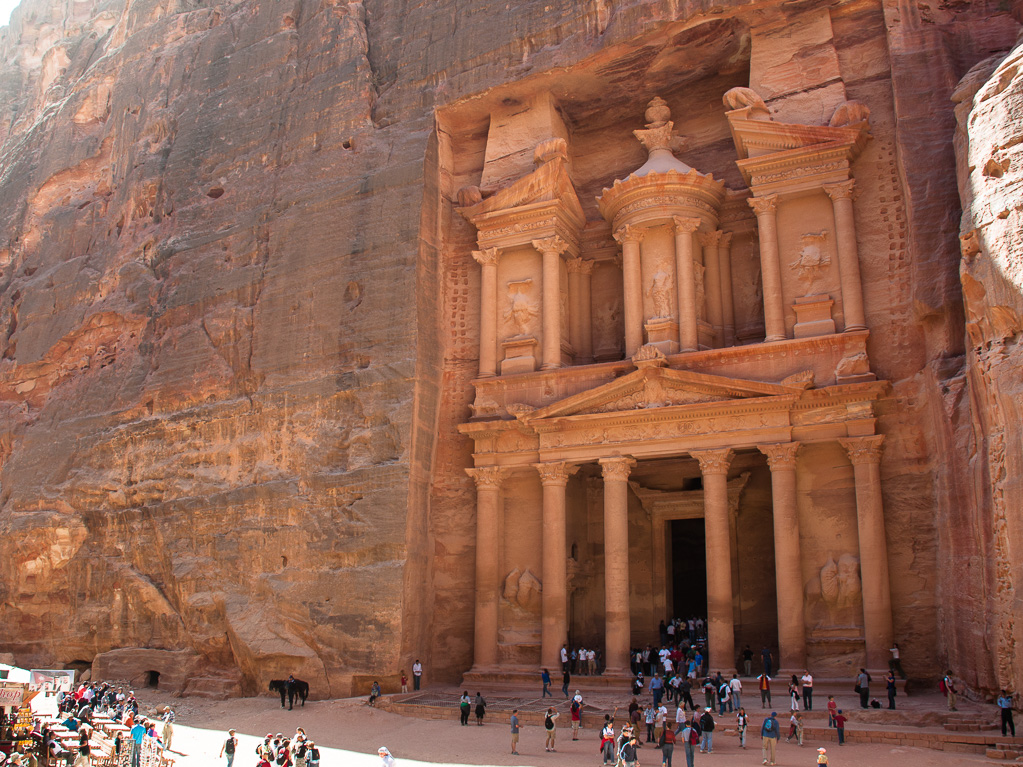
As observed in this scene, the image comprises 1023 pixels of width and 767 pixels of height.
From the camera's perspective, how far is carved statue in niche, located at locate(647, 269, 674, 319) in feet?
72.9

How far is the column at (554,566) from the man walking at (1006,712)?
9281mm

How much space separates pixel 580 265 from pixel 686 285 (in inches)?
154

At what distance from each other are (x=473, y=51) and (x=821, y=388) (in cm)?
1276

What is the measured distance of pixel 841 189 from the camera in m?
20.6

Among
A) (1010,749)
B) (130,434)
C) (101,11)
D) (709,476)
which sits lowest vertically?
(1010,749)

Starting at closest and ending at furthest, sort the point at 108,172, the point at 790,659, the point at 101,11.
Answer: the point at 790,659 → the point at 108,172 → the point at 101,11

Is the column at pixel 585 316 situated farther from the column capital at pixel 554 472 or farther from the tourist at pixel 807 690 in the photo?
the tourist at pixel 807 690

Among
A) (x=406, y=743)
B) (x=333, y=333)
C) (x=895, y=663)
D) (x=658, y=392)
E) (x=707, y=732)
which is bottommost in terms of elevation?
(x=406, y=743)

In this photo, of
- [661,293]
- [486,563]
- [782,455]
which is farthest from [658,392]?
[486,563]

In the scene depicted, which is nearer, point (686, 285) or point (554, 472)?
point (554, 472)

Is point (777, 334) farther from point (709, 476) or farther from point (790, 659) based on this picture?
point (790, 659)

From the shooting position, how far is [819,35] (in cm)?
2166

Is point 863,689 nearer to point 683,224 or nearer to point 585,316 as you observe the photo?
point 683,224

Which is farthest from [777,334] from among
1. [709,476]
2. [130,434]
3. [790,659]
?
[130,434]
